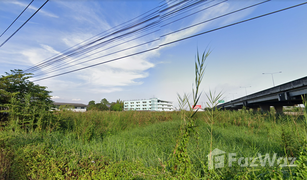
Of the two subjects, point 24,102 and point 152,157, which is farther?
point 24,102

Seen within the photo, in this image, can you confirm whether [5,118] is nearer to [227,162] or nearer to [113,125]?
[113,125]

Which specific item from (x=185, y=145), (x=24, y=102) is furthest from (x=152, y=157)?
(x=24, y=102)

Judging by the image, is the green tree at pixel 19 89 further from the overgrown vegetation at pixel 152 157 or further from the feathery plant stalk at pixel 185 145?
the feathery plant stalk at pixel 185 145

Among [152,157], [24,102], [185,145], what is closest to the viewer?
[185,145]

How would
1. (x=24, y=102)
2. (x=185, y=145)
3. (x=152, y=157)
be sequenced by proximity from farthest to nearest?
(x=24, y=102) < (x=152, y=157) < (x=185, y=145)

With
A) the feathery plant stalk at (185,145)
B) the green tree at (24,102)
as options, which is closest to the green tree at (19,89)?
the green tree at (24,102)

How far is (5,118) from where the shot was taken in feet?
25.3

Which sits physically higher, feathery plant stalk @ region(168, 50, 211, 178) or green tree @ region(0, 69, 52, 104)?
green tree @ region(0, 69, 52, 104)

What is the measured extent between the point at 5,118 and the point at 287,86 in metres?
20.1

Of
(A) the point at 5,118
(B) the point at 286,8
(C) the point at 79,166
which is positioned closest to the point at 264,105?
(B) the point at 286,8

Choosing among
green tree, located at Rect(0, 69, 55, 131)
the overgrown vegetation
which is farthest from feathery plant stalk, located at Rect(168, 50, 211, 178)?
green tree, located at Rect(0, 69, 55, 131)

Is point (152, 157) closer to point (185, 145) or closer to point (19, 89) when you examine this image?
point (185, 145)

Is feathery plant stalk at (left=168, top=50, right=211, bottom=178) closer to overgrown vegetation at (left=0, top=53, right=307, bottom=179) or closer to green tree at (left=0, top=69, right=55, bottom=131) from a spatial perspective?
overgrown vegetation at (left=0, top=53, right=307, bottom=179)

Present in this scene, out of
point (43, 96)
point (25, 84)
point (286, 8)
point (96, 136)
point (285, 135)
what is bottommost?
point (96, 136)
